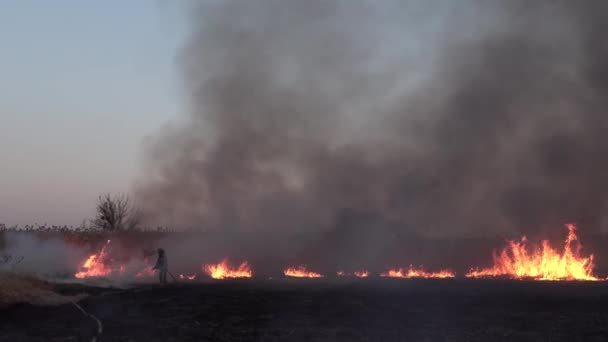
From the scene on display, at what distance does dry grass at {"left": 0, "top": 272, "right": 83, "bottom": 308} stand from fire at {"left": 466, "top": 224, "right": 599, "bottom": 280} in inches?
999

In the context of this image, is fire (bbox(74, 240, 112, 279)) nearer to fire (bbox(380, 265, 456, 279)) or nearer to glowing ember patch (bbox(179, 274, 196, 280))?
glowing ember patch (bbox(179, 274, 196, 280))

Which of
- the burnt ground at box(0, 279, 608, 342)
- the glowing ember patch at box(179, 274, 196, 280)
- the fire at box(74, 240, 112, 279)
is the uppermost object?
the fire at box(74, 240, 112, 279)

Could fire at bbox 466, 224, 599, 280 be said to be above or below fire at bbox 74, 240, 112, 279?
above

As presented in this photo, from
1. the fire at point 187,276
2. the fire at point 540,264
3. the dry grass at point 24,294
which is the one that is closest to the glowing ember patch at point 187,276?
the fire at point 187,276

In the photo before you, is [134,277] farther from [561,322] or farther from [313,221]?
[561,322]

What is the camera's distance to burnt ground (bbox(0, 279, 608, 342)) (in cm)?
1733

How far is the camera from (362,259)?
4544 centimetres

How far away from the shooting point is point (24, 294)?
25766 millimetres

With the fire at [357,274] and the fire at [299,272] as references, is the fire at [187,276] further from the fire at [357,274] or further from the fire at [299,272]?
the fire at [357,274]

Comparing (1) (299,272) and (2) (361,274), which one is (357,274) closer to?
(2) (361,274)

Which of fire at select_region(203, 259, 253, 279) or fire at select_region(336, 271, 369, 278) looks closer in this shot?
fire at select_region(336, 271, 369, 278)

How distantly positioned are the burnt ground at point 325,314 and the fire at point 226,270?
10487 millimetres

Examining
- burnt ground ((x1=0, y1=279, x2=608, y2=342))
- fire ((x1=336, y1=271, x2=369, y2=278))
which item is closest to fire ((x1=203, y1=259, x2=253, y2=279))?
fire ((x1=336, y1=271, x2=369, y2=278))

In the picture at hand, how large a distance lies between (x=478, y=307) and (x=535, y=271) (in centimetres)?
1809
